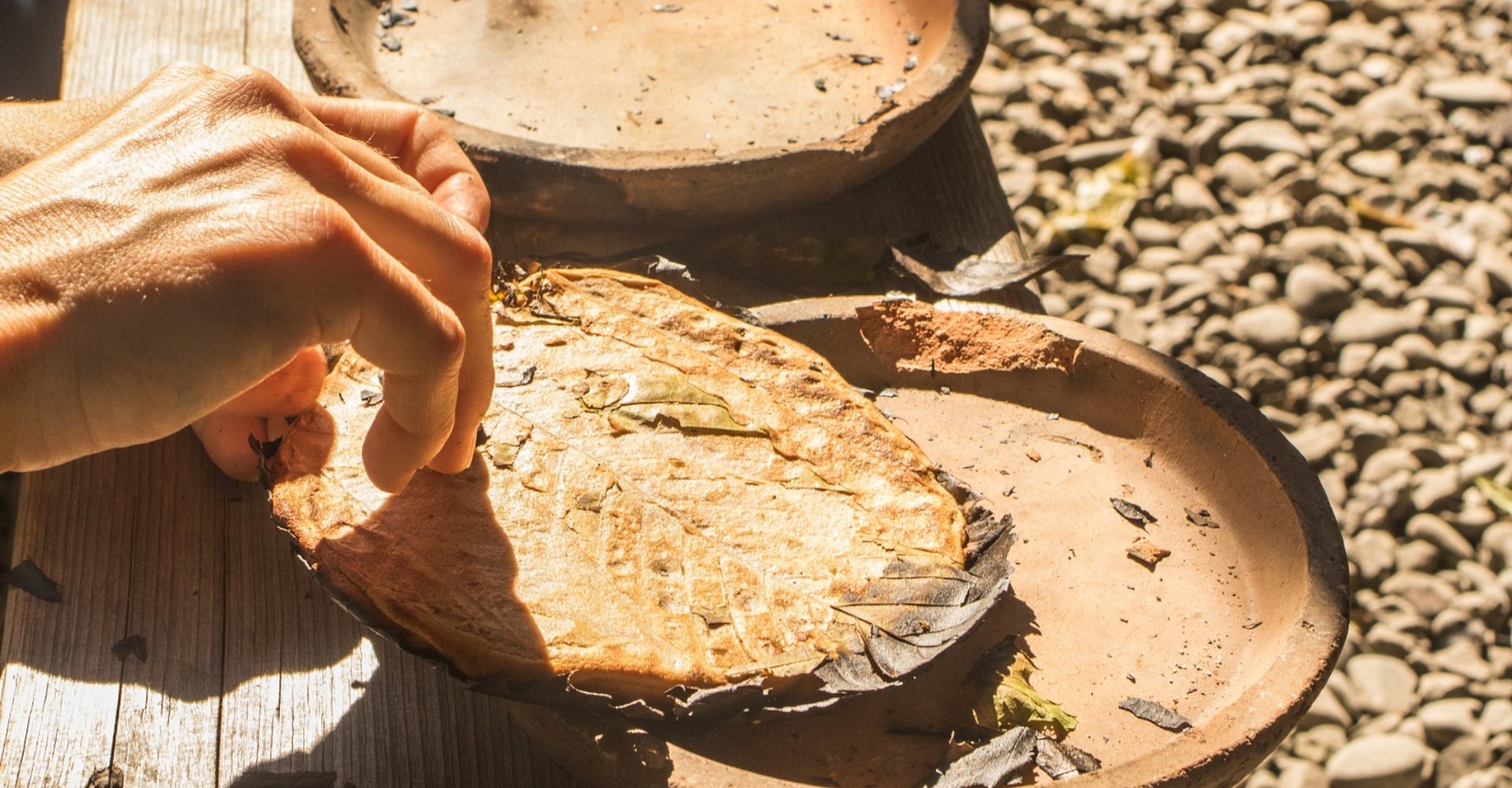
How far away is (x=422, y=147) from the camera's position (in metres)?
1.82

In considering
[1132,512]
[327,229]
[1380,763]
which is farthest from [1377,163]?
[327,229]

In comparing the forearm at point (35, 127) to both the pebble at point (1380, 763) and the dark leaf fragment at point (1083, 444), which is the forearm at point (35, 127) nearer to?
the dark leaf fragment at point (1083, 444)

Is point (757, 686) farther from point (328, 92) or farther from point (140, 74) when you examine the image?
point (140, 74)

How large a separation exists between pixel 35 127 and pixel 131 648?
686 millimetres

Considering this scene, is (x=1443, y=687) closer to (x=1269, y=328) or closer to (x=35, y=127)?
(x=1269, y=328)

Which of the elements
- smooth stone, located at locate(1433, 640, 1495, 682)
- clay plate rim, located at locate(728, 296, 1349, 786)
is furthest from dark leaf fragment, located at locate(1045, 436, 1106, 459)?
smooth stone, located at locate(1433, 640, 1495, 682)

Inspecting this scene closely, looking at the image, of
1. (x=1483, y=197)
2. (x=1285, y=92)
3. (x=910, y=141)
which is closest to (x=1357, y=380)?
(x=1483, y=197)

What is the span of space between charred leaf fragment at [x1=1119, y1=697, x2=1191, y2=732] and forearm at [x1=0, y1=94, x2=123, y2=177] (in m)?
1.39

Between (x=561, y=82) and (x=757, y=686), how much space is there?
1.70 meters

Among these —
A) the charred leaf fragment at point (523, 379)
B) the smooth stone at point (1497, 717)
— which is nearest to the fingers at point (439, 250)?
the charred leaf fragment at point (523, 379)

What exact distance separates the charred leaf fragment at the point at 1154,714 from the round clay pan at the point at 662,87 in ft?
3.75

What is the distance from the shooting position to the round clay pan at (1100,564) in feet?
5.01

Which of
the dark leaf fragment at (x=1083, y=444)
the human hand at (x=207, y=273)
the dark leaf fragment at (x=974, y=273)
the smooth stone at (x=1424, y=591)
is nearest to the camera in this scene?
the human hand at (x=207, y=273)

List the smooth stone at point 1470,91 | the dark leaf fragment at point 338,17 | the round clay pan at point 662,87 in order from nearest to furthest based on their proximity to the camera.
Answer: the round clay pan at point 662,87 < the dark leaf fragment at point 338,17 < the smooth stone at point 1470,91
